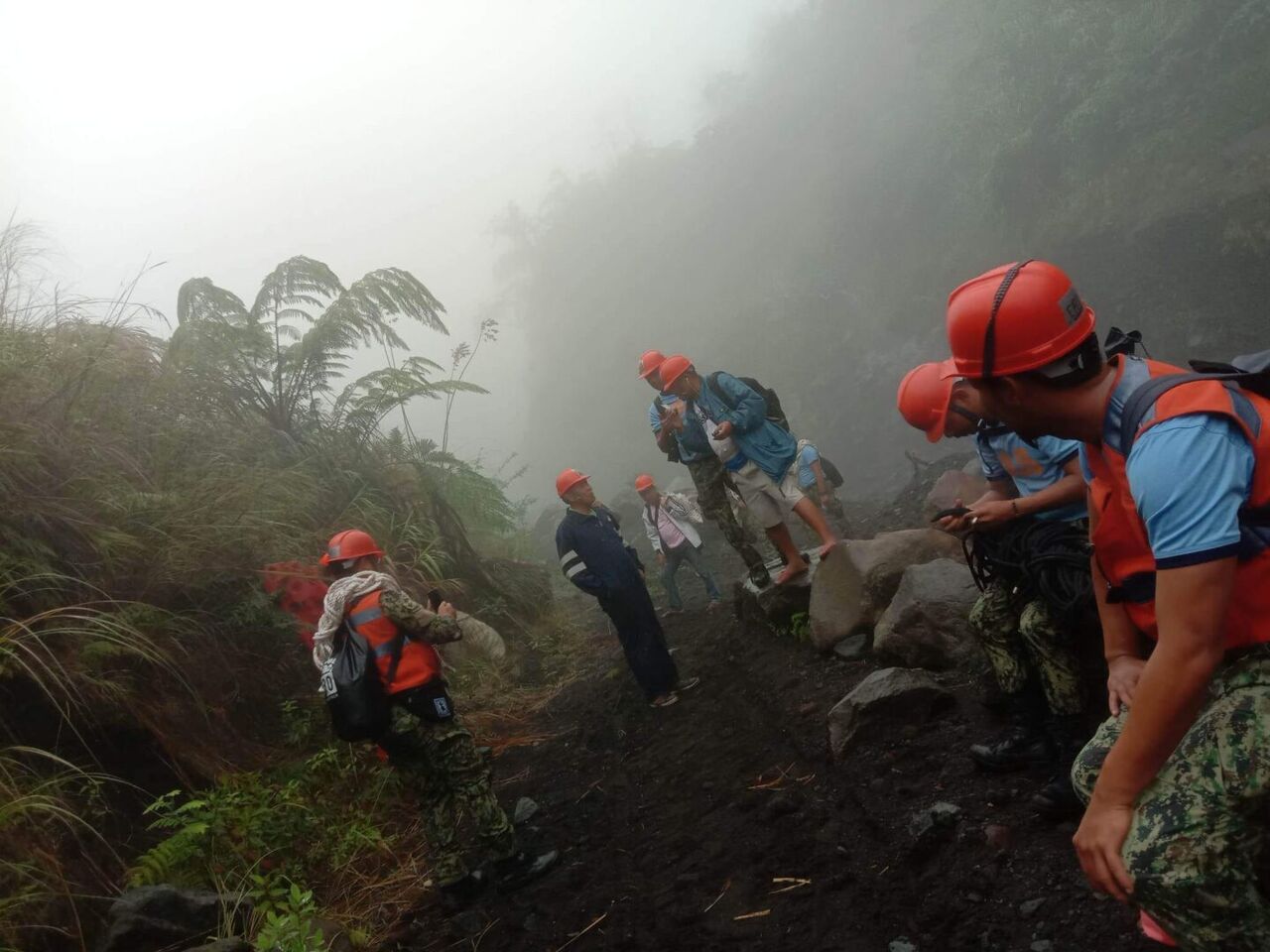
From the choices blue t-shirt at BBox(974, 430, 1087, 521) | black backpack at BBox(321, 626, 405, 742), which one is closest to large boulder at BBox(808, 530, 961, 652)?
blue t-shirt at BBox(974, 430, 1087, 521)

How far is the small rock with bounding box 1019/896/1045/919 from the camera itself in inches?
106

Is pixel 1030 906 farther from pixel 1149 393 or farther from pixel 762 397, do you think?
pixel 762 397

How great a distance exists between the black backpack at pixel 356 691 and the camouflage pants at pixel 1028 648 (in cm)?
290

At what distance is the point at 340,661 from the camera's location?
4.27 metres

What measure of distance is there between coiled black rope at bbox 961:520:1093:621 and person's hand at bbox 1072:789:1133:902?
5.21ft

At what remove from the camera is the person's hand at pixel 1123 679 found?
2023 mm

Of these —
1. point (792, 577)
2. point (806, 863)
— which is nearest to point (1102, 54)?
point (792, 577)

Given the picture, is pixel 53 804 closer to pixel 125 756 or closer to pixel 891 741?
pixel 125 756

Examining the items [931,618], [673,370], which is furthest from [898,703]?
[673,370]

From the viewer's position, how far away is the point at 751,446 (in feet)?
21.6

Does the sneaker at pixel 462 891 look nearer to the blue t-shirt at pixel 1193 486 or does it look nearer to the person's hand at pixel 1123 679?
the person's hand at pixel 1123 679

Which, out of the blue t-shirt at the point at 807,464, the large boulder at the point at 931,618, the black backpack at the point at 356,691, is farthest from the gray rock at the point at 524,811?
the blue t-shirt at the point at 807,464

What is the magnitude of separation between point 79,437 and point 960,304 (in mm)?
6811

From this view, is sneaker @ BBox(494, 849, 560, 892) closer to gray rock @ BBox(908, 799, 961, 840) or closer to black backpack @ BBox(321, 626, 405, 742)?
black backpack @ BBox(321, 626, 405, 742)
